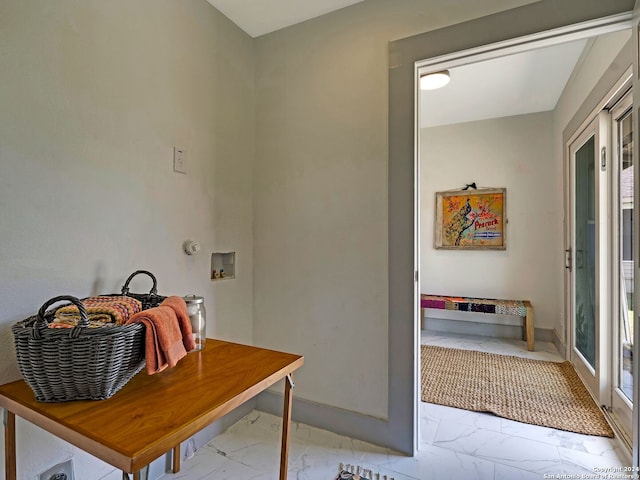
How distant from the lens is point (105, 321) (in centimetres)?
104

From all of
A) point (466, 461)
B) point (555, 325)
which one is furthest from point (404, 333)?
point (555, 325)

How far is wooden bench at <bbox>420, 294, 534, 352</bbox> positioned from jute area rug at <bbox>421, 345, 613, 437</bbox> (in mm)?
455

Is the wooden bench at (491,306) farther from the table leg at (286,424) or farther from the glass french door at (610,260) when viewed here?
the table leg at (286,424)

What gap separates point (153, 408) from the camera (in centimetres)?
86

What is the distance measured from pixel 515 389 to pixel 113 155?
2880 mm

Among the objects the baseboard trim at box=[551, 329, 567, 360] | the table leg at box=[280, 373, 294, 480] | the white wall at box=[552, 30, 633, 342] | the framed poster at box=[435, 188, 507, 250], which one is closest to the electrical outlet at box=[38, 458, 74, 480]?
the table leg at box=[280, 373, 294, 480]

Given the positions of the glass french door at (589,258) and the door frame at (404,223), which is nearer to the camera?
the door frame at (404,223)

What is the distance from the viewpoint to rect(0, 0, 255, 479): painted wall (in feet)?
3.75

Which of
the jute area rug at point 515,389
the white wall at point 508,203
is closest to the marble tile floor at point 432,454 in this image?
the jute area rug at point 515,389

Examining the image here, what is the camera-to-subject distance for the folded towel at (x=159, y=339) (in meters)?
0.96

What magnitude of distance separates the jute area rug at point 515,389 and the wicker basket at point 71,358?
6.82 ft

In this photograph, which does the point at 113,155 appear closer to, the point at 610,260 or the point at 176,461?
the point at 176,461

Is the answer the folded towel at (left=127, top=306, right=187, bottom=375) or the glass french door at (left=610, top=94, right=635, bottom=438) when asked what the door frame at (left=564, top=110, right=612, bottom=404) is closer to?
the glass french door at (left=610, top=94, right=635, bottom=438)

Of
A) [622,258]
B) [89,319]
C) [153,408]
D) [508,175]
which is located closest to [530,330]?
[622,258]
